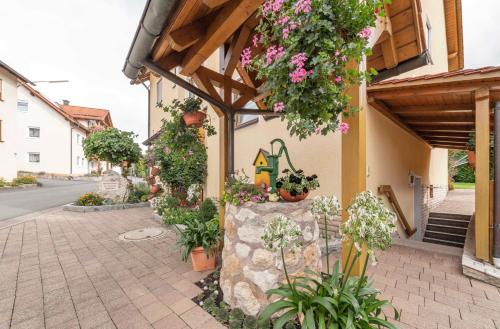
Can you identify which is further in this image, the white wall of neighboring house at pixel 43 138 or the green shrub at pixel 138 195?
the white wall of neighboring house at pixel 43 138

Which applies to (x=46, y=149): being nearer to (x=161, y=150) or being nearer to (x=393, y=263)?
(x=161, y=150)

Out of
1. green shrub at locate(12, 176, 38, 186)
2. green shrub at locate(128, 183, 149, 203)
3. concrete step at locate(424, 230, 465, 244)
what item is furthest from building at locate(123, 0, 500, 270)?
green shrub at locate(12, 176, 38, 186)

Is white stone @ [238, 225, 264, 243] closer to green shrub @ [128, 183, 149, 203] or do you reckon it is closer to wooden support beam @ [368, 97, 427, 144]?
wooden support beam @ [368, 97, 427, 144]

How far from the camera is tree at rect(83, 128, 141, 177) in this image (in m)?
8.35

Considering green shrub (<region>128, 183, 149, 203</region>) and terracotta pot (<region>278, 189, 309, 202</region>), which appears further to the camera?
green shrub (<region>128, 183, 149, 203</region>)

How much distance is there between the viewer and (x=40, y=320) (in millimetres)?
2170

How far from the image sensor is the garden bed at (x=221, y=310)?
6.73 ft

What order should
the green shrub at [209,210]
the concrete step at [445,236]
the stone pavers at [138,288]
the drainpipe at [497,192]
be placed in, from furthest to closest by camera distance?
the concrete step at [445,236] → the green shrub at [209,210] → the drainpipe at [497,192] → the stone pavers at [138,288]

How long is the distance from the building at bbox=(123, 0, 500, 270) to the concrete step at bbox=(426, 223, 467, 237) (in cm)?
53

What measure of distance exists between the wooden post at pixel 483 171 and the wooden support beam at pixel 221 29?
325 centimetres

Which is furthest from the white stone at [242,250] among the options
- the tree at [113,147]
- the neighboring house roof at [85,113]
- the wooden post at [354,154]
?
the neighboring house roof at [85,113]

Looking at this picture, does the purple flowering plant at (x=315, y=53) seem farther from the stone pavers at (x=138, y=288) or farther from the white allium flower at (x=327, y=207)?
the stone pavers at (x=138, y=288)

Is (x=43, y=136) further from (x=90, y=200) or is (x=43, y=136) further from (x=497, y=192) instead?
(x=497, y=192)

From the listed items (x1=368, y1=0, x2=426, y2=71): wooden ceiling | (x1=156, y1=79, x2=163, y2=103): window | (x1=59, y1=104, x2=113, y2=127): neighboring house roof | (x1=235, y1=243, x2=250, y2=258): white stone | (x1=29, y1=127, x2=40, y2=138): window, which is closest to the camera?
(x1=235, y1=243, x2=250, y2=258): white stone
